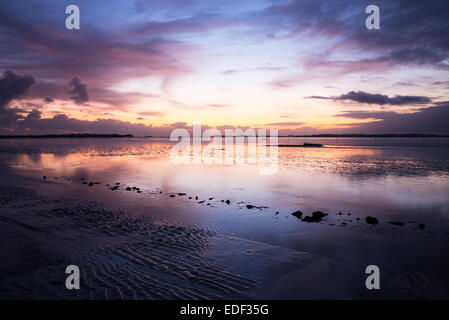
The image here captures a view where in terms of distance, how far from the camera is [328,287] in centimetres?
680

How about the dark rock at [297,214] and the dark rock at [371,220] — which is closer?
the dark rock at [371,220]

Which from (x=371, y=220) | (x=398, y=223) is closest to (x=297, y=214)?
(x=371, y=220)

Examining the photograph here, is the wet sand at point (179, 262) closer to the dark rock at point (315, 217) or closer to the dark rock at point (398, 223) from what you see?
the dark rock at point (315, 217)

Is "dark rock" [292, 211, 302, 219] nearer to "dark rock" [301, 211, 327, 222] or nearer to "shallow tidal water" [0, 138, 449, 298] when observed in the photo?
"shallow tidal water" [0, 138, 449, 298]

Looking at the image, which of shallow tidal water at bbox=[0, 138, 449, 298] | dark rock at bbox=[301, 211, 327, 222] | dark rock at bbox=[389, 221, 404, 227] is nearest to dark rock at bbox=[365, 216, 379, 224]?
shallow tidal water at bbox=[0, 138, 449, 298]

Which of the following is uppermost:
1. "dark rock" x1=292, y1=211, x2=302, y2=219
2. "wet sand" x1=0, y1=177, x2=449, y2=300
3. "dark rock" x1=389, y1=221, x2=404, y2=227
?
"dark rock" x1=292, y1=211, x2=302, y2=219

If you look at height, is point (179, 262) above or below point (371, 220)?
below

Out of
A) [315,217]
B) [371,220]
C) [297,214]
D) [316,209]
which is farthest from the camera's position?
[316,209]

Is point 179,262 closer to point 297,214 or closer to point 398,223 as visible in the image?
point 297,214

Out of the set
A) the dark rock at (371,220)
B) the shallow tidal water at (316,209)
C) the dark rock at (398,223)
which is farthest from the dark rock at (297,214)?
the dark rock at (398,223)
